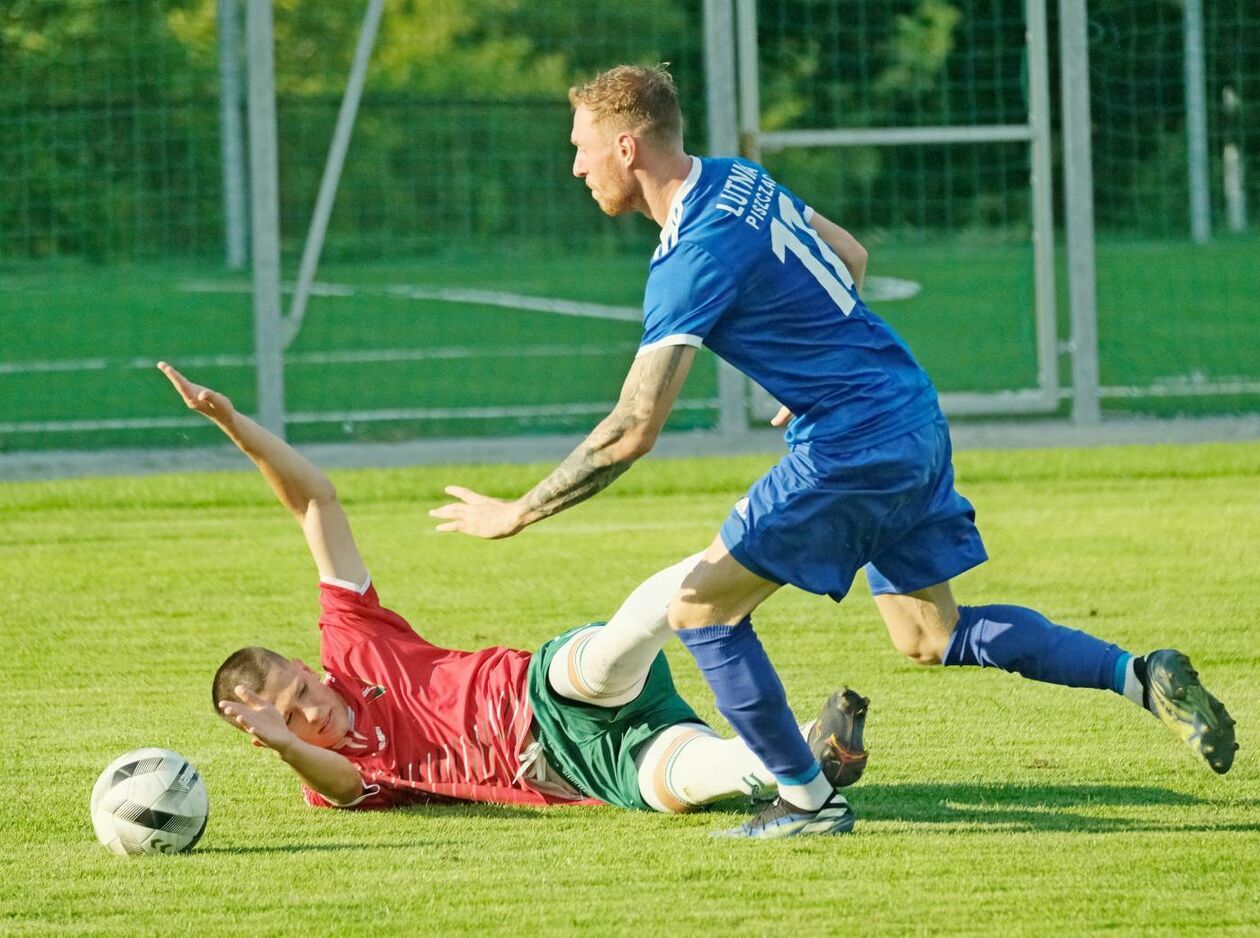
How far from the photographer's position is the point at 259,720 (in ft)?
15.3

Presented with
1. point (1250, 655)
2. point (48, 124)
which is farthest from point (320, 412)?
point (1250, 655)

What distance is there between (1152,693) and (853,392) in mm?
929

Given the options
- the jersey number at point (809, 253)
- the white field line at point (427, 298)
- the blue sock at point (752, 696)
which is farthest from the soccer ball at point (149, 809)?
the white field line at point (427, 298)

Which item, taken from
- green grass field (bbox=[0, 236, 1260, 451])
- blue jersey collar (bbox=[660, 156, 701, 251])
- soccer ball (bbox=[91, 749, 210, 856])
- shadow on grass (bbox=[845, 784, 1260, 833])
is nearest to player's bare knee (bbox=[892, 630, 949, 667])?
shadow on grass (bbox=[845, 784, 1260, 833])

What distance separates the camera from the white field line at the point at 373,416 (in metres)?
13.7

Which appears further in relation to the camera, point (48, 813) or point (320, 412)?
point (320, 412)

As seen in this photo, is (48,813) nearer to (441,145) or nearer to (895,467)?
(895,467)

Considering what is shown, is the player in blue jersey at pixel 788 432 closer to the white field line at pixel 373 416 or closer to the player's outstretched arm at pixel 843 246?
the player's outstretched arm at pixel 843 246

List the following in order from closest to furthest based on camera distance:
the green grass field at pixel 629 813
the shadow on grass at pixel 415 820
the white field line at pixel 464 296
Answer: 1. the green grass field at pixel 629 813
2. the shadow on grass at pixel 415 820
3. the white field line at pixel 464 296

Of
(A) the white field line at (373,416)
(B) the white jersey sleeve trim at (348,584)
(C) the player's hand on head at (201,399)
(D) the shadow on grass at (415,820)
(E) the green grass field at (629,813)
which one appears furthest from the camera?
(A) the white field line at (373,416)

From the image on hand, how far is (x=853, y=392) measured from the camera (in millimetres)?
4492

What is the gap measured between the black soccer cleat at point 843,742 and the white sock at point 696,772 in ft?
0.33

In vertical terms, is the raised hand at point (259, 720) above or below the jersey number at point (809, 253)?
below

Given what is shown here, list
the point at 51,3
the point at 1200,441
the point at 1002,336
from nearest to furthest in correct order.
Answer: the point at 1200,441, the point at 51,3, the point at 1002,336
